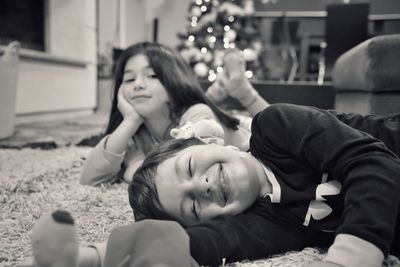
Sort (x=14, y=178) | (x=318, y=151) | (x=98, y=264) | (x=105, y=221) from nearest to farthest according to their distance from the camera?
(x=98, y=264) < (x=318, y=151) < (x=105, y=221) < (x=14, y=178)

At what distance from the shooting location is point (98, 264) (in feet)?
1.67

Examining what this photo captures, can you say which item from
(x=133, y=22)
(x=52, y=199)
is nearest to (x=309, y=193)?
(x=52, y=199)

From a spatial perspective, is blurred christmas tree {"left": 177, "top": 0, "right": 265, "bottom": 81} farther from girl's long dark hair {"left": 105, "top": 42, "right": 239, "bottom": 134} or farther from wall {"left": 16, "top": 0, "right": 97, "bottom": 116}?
girl's long dark hair {"left": 105, "top": 42, "right": 239, "bottom": 134}

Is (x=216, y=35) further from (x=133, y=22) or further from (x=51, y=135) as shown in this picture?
(x=51, y=135)

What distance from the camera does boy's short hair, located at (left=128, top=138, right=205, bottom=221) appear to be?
670 mm

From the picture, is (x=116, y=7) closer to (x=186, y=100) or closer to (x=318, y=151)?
(x=186, y=100)

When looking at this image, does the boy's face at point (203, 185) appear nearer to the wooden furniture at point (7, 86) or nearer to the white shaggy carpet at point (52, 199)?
the white shaggy carpet at point (52, 199)

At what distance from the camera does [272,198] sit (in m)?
0.65

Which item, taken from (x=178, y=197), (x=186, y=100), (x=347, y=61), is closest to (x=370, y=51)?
(x=347, y=61)

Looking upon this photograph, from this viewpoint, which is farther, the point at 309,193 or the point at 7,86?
the point at 7,86

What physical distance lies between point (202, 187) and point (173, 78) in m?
0.63

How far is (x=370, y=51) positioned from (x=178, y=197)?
2.84 ft

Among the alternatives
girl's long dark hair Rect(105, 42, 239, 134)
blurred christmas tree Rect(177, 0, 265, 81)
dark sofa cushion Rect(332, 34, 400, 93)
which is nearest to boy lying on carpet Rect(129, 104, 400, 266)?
girl's long dark hair Rect(105, 42, 239, 134)

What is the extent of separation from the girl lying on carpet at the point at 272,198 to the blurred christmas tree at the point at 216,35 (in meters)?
3.07
